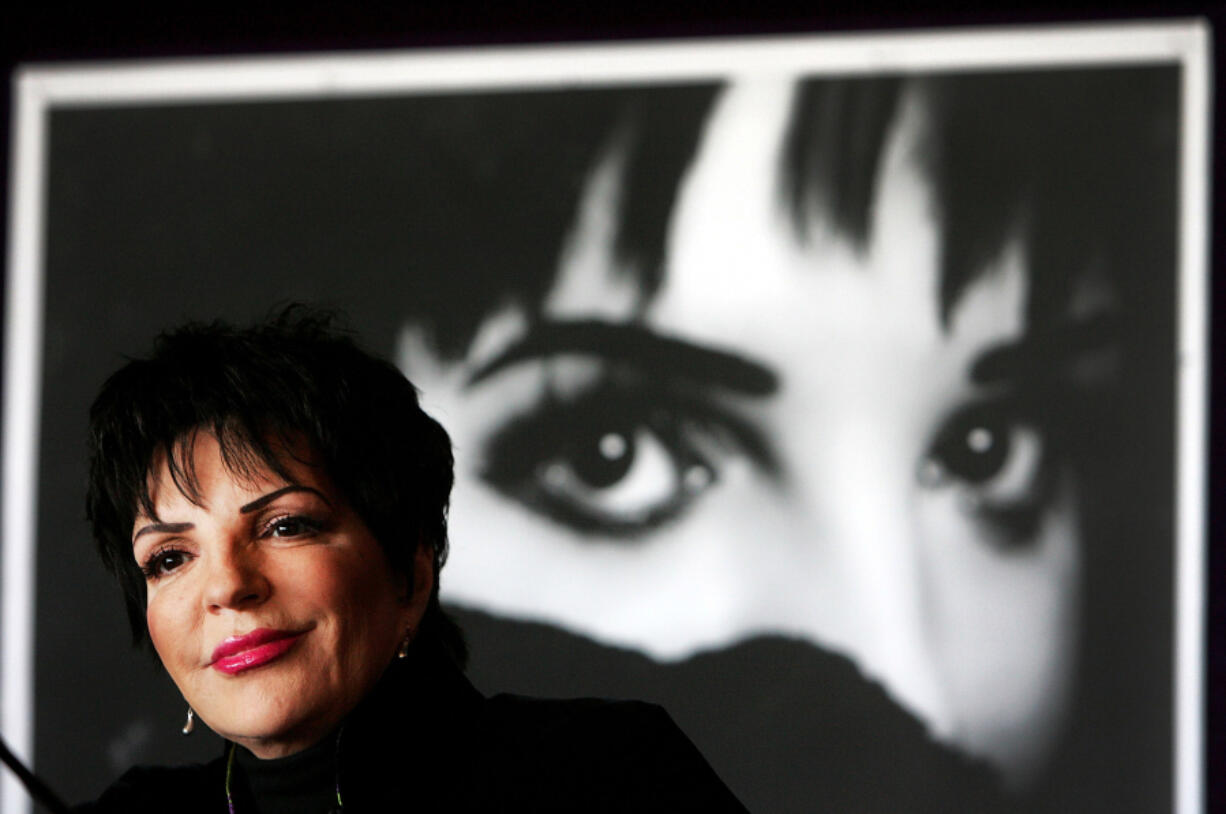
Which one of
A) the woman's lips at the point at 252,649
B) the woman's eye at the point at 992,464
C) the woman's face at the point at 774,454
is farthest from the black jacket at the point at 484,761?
the woman's eye at the point at 992,464

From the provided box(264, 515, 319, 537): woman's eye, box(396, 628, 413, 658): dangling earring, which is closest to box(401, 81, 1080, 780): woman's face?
box(396, 628, 413, 658): dangling earring

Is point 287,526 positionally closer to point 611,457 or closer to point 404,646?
point 404,646

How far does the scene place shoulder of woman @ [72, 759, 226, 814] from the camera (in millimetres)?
1462

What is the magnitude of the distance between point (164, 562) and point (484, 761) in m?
0.39

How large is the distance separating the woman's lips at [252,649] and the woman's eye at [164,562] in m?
0.11

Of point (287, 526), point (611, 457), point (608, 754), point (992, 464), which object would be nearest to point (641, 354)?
point (611, 457)

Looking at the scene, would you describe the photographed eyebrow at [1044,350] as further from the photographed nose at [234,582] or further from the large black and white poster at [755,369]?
the photographed nose at [234,582]

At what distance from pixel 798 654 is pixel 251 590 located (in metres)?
1.18

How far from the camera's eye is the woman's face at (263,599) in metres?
1.28

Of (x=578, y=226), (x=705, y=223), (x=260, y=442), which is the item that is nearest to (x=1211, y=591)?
(x=705, y=223)

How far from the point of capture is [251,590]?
4.17 ft

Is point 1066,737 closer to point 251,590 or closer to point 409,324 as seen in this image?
point 409,324

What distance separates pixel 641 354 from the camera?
2.29 metres

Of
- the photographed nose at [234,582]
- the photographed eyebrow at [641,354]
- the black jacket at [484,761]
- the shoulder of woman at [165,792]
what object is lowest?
the shoulder of woman at [165,792]
